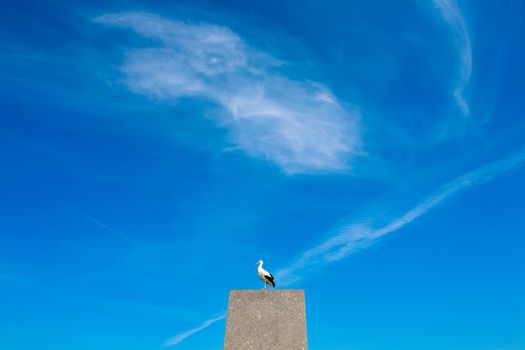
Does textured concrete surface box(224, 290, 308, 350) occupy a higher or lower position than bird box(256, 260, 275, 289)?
lower

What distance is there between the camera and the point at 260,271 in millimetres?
13422

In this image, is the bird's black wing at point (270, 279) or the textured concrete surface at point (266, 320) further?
the bird's black wing at point (270, 279)

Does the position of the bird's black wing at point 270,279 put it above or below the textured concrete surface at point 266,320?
above

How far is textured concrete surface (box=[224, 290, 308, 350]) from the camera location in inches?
449

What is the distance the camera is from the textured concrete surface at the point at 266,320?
1141cm

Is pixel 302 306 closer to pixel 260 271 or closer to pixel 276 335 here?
pixel 276 335

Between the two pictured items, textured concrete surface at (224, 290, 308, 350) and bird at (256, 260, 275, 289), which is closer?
textured concrete surface at (224, 290, 308, 350)

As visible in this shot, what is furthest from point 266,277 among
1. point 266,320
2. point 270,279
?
point 266,320

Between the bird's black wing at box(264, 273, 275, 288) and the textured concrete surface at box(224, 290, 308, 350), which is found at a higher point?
the bird's black wing at box(264, 273, 275, 288)

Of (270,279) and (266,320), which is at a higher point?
(270,279)

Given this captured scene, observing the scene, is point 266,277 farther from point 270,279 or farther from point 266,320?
point 266,320

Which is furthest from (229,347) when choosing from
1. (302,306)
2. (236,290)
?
(302,306)

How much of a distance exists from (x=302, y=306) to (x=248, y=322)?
1.63m

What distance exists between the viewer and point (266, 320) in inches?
461
